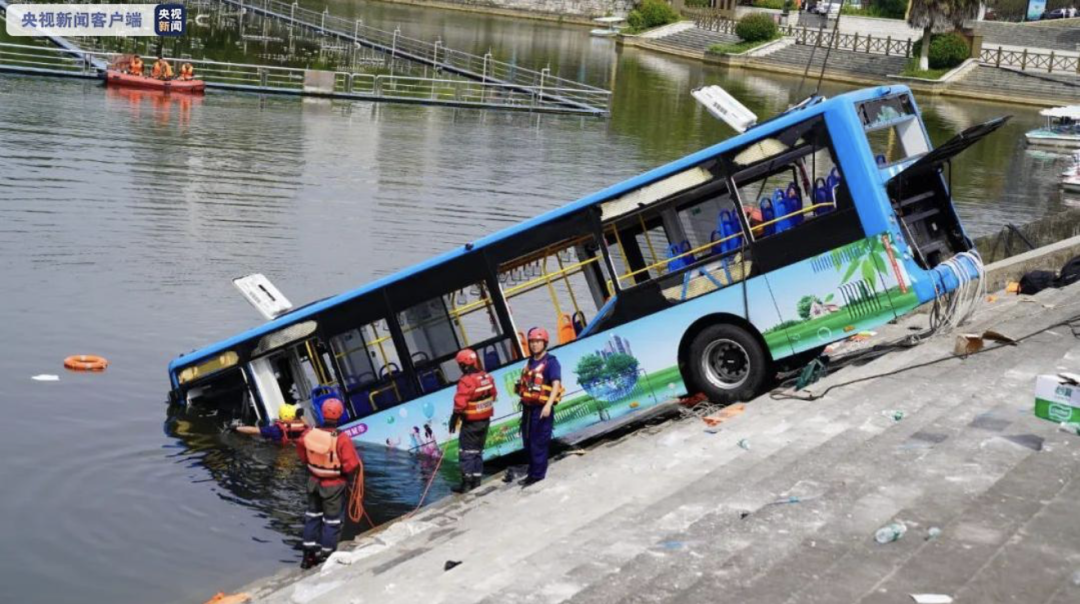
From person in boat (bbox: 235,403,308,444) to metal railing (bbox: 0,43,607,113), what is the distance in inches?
1430

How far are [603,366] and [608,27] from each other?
312 ft

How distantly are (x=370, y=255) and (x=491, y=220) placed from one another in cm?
519

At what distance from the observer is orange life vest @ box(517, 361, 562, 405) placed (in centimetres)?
1527

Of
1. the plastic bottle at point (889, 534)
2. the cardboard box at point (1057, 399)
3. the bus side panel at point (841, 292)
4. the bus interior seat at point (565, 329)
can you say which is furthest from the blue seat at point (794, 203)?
the plastic bottle at point (889, 534)

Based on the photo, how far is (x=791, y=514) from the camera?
12.1 metres

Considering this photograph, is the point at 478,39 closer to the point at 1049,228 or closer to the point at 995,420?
the point at 1049,228

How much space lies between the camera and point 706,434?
629 inches

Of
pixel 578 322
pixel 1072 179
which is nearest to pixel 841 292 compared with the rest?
pixel 578 322

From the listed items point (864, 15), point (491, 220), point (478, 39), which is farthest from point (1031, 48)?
point (491, 220)

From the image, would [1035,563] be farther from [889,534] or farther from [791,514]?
[791,514]

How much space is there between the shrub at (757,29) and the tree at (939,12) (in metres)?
12.6

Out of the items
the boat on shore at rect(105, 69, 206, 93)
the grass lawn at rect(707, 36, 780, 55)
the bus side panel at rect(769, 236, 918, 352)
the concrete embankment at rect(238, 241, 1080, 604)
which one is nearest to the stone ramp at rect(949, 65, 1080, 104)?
the grass lawn at rect(707, 36, 780, 55)

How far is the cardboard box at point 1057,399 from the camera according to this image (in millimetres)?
13430

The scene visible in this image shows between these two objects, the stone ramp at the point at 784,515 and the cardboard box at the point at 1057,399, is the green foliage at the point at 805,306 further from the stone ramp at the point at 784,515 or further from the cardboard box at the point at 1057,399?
the cardboard box at the point at 1057,399
